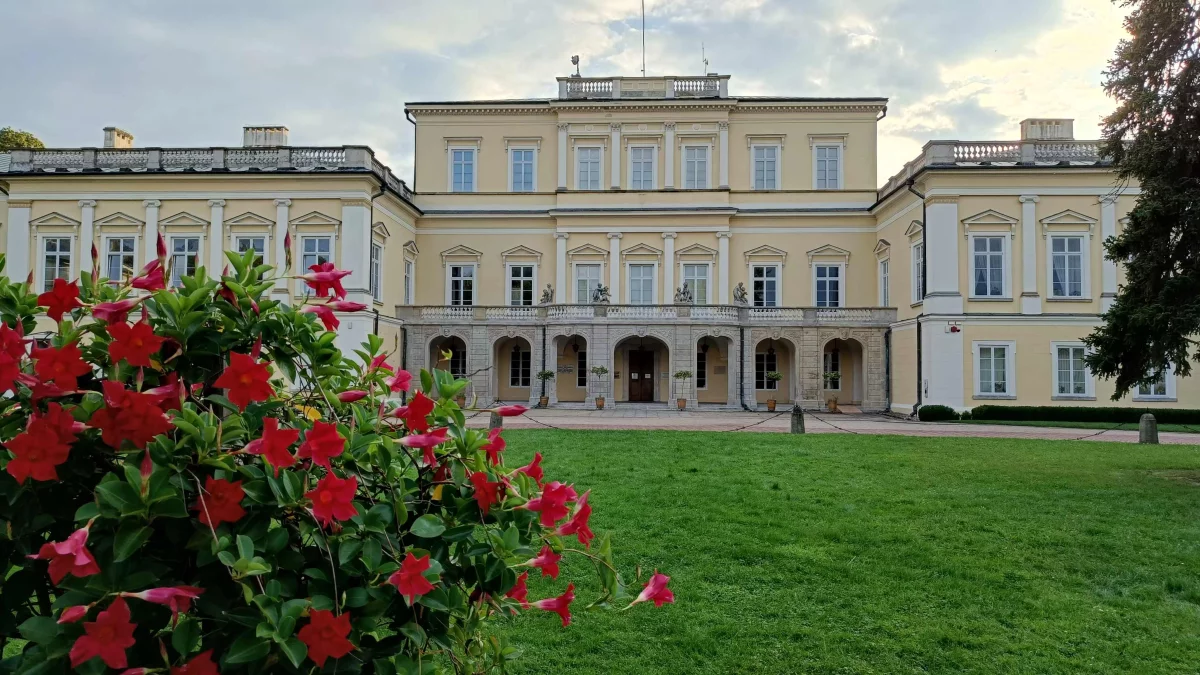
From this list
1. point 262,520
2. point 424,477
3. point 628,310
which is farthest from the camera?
point 628,310

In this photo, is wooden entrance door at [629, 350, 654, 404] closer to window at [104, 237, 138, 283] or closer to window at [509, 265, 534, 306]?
window at [509, 265, 534, 306]

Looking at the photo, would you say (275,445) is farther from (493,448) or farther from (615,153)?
(615,153)

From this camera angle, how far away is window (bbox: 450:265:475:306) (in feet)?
112

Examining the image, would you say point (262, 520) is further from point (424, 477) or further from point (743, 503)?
point (743, 503)

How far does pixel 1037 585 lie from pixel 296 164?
29335mm

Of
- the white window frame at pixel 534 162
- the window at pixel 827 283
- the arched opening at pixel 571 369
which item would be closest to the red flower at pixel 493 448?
the arched opening at pixel 571 369

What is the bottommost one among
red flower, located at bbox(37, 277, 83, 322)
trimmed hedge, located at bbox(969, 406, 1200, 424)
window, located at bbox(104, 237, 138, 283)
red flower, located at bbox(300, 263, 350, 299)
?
trimmed hedge, located at bbox(969, 406, 1200, 424)

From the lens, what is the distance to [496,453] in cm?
203

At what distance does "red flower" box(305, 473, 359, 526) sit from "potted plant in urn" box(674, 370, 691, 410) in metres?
28.8

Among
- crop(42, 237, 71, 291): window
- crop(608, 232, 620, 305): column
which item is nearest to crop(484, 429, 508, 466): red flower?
crop(608, 232, 620, 305): column

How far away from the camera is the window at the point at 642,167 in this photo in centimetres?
3412

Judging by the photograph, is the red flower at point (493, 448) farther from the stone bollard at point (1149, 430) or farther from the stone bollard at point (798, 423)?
the stone bollard at point (1149, 430)

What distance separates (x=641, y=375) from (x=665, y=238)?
650 cm

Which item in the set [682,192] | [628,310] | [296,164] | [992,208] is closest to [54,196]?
[296,164]
